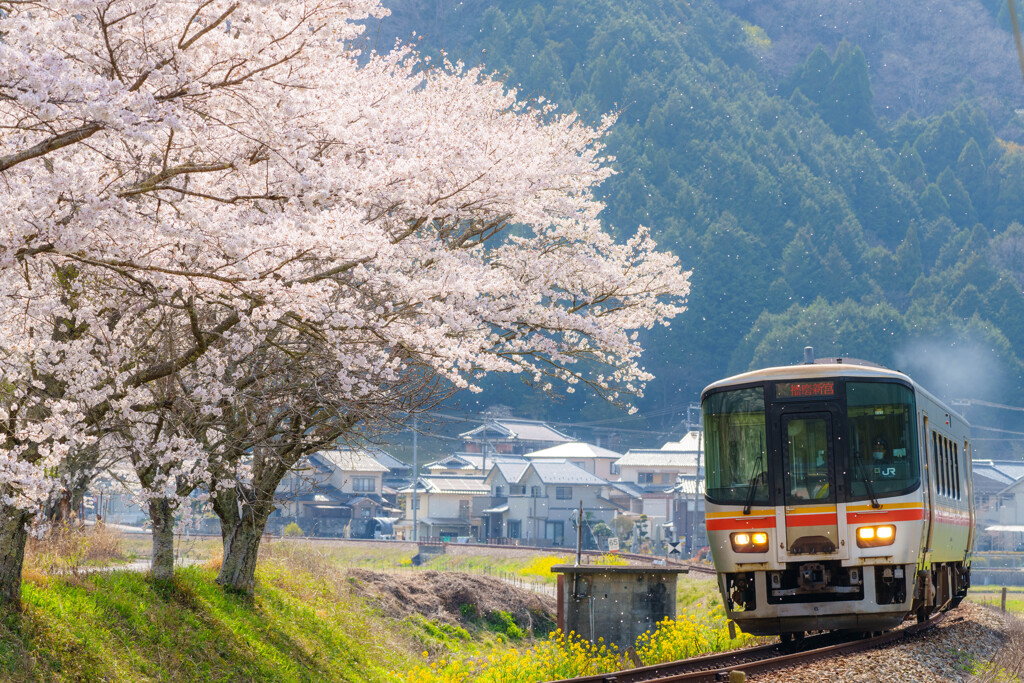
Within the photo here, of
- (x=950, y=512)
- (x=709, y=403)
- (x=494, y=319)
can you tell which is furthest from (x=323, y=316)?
(x=950, y=512)

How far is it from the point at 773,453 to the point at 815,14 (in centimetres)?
15336

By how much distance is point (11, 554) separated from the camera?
26.8 feet

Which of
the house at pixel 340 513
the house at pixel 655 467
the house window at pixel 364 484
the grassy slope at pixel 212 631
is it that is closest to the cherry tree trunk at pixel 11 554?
the grassy slope at pixel 212 631

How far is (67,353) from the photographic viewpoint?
8250 millimetres

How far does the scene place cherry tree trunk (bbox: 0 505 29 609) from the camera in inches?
318

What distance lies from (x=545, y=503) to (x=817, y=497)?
4705cm

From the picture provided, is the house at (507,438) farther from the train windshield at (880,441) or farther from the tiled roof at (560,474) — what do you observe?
the train windshield at (880,441)

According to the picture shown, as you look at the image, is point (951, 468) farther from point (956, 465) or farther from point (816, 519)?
point (816, 519)

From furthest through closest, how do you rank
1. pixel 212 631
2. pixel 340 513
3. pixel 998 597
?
1. pixel 340 513
2. pixel 998 597
3. pixel 212 631

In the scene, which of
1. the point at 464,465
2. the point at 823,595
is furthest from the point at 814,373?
the point at 464,465

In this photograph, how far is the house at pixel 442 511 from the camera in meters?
55.6

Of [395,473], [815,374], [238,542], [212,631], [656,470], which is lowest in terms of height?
[212,631]

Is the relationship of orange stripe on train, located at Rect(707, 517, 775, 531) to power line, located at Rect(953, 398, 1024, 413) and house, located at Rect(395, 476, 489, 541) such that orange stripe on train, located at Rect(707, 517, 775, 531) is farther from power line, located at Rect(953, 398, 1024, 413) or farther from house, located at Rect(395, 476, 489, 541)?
power line, located at Rect(953, 398, 1024, 413)

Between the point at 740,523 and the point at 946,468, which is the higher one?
the point at 946,468
